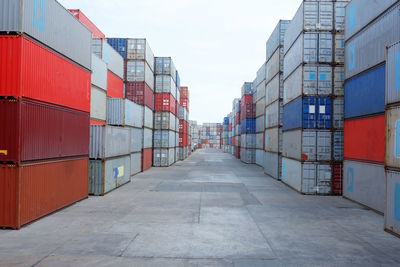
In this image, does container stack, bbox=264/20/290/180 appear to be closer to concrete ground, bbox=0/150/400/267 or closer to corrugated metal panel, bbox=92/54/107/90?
concrete ground, bbox=0/150/400/267

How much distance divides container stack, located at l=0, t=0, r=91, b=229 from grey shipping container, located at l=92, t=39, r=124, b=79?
7.29 m

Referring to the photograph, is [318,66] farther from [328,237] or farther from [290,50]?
[328,237]

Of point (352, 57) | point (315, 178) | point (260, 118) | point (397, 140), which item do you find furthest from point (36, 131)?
point (260, 118)

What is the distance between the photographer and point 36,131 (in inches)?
462

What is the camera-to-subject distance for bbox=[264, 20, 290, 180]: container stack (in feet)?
85.6

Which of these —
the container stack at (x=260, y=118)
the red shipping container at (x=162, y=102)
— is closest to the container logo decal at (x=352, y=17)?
the container stack at (x=260, y=118)

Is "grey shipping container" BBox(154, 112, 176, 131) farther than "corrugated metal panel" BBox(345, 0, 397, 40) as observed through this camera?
Yes

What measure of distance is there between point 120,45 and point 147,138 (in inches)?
439

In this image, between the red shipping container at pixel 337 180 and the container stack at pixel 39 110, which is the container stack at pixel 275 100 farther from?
the container stack at pixel 39 110

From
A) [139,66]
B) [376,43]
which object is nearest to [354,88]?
[376,43]

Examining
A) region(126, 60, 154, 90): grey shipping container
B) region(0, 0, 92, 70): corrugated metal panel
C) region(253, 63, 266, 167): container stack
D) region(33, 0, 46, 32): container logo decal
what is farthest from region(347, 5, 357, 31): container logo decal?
region(126, 60, 154, 90): grey shipping container

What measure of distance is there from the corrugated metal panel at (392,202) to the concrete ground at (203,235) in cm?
45

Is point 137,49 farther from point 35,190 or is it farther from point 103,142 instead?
point 35,190

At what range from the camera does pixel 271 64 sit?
29.3m
